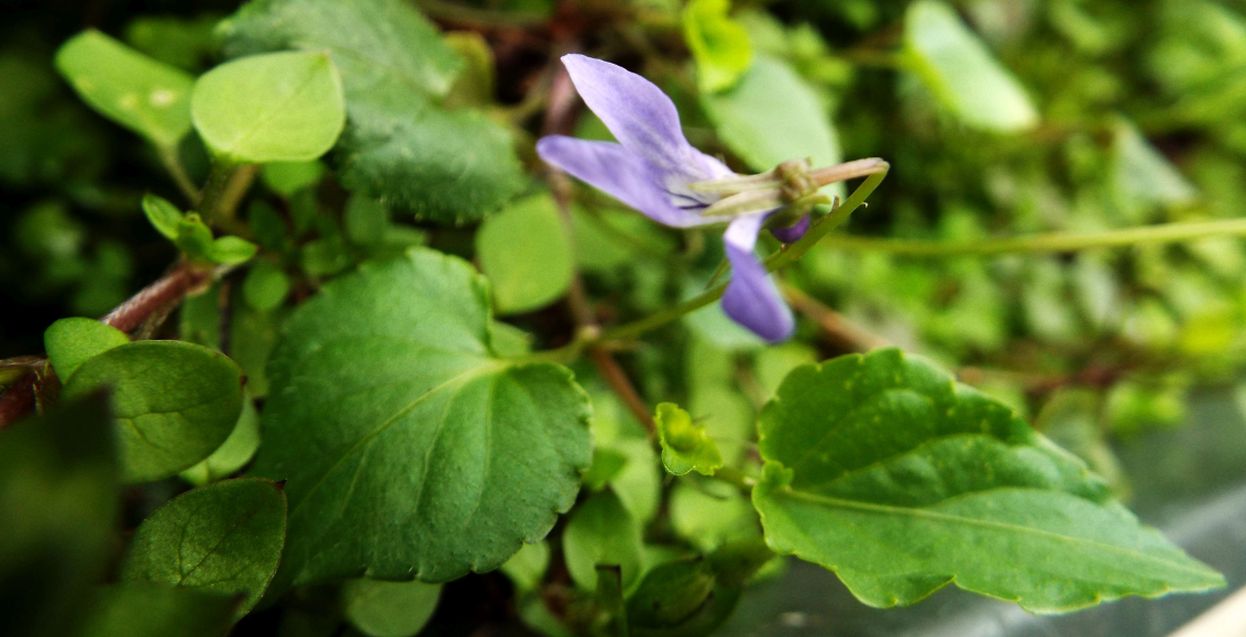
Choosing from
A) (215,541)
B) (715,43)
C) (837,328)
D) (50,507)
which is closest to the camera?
(50,507)

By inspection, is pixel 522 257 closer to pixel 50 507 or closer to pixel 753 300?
pixel 753 300

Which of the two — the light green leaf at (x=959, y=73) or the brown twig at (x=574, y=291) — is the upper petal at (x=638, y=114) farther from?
the light green leaf at (x=959, y=73)

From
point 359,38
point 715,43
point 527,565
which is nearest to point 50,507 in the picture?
point 527,565

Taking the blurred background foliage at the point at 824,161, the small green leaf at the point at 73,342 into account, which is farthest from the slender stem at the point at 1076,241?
the small green leaf at the point at 73,342

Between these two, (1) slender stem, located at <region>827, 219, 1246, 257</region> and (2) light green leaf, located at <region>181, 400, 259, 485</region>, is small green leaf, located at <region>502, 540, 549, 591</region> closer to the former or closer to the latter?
(2) light green leaf, located at <region>181, 400, 259, 485</region>

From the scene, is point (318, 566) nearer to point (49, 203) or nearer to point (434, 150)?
point (434, 150)

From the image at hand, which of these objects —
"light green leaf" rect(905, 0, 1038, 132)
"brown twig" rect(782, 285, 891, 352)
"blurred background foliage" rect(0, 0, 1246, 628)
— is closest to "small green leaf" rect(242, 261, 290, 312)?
"blurred background foliage" rect(0, 0, 1246, 628)
